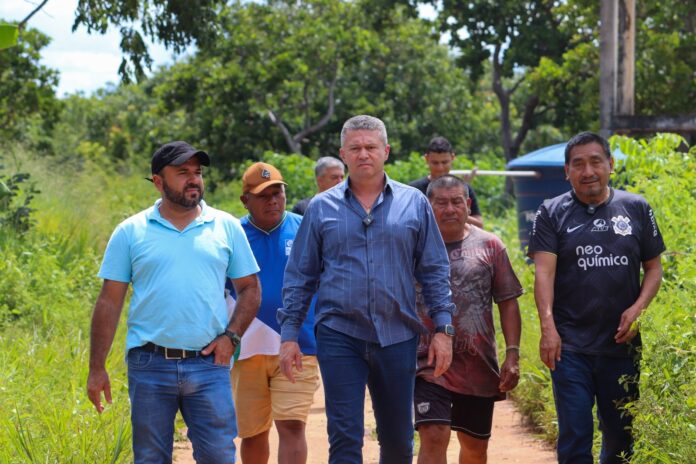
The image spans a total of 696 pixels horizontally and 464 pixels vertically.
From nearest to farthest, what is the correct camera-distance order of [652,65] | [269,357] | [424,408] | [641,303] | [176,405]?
1. [176,405]
2. [641,303]
3. [424,408]
4. [269,357]
5. [652,65]

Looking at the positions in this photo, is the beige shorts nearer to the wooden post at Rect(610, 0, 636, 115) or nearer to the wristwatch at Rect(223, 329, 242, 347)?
the wristwatch at Rect(223, 329, 242, 347)

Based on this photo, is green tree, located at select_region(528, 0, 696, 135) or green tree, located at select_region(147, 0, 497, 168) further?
green tree, located at select_region(147, 0, 497, 168)

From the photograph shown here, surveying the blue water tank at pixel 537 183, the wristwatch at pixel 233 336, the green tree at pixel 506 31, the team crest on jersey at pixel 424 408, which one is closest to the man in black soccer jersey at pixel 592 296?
the team crest on jersey at pixel 424 408

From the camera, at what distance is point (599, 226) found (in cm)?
589

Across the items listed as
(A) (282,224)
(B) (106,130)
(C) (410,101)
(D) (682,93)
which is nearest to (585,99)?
(D) (682,93)

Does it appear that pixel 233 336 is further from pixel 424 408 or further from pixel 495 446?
pixel 495 446

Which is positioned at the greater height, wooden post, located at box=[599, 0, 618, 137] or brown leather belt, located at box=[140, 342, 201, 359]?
wooden post, located at box=[599, 0, 618, 137]

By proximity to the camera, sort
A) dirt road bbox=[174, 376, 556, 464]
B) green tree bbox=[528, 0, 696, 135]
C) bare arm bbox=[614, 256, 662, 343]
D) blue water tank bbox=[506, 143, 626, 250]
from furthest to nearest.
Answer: green tree bbox=[528, 0, 696, 135], blue water tank bbox=[506, 143, 626, 250], dirt road bbox=[174, 376, 556, 464], bare arm bbox=[614, 256, 662, 343]

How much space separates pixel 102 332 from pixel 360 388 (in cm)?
121

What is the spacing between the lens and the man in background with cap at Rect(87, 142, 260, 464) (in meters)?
5.30

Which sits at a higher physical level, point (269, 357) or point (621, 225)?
point (621, 225)

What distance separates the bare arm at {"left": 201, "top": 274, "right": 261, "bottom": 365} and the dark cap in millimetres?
608

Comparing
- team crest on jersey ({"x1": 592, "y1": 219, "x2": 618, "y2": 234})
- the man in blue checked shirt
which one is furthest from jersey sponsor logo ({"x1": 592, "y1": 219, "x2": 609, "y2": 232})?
the man in blue checked shirt

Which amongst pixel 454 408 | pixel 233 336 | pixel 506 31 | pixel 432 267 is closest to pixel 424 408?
pixel 454 408
